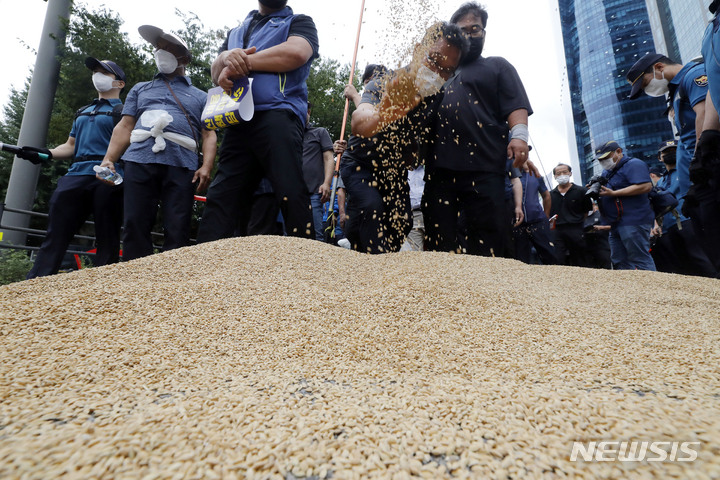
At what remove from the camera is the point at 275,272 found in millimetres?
1745

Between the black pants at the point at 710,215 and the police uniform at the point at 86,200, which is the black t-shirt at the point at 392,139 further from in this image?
the police uniform at the point at 86,200

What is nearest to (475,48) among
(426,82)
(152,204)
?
(426,82)

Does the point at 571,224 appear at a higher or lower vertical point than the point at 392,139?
lower

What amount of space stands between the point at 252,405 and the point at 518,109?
8.63ft

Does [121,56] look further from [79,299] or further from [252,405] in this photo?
[252,405]

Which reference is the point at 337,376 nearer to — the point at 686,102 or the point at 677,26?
the point at 686,102

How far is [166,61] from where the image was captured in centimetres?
299

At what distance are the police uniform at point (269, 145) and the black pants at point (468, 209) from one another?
98cm

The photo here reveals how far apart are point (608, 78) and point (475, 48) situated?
4727 cm

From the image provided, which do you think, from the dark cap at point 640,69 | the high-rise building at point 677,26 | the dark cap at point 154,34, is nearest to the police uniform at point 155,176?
the dark cap at point 154,34

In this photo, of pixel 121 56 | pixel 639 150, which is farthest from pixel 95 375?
pixel 639 150

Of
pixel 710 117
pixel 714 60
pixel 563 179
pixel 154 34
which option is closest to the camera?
pixel 714 60

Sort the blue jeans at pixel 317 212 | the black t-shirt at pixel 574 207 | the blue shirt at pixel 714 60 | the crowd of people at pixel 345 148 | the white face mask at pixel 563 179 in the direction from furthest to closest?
1. the white face mask at pixel 563 179
2. the black t-shirt at pixel 574 207
3. the blue jeans at pixel 317 212
4. the crowd of people at pixel 345 148
5. the blue shirt at pixel 714 60

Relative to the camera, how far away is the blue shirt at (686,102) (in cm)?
252
